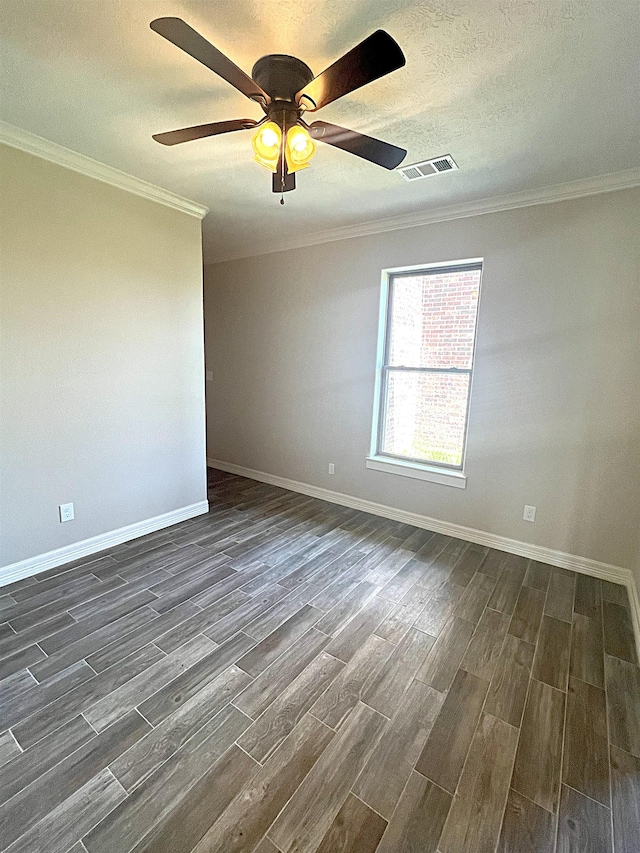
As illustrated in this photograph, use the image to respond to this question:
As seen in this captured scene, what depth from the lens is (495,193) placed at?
2.72 m

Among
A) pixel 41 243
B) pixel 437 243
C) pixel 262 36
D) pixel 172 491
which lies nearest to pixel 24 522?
pixel 172 491

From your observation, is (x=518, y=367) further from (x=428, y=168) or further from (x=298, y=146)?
(x=298, y=146)

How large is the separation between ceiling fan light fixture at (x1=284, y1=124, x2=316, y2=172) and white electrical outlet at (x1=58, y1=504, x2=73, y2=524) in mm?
2559

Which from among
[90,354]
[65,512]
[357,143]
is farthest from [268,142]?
[65,512]

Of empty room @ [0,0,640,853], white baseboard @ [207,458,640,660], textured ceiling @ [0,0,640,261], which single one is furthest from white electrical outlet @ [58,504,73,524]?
textured ceiling @ [0,0,640,261]

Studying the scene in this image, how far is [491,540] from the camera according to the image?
3090 millimetres

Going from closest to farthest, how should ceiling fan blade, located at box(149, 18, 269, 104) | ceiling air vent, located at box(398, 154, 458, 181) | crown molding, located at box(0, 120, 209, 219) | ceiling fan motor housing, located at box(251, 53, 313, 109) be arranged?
ceiling fan blade, located at box(149, 18, 269, 104) → ceiling fan motor housing, located at box(251, 53, 313, 109) → crown molding, located at box(0, 120, 209, 219) → ceiling air vent, located at box(398, 154, 458, 181)

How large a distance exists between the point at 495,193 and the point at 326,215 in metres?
1.33

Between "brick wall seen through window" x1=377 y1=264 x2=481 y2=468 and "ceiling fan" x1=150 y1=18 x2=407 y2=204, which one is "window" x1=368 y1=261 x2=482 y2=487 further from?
"ceiling fan" x1=150 y1=18 x2=407 y2=204

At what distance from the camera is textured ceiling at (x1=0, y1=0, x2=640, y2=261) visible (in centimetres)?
135

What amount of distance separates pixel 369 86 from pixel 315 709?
9.04 ft

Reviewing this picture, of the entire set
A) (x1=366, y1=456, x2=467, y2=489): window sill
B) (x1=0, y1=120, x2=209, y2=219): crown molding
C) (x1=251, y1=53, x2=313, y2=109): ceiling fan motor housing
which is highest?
(x1=0, y1=120, x2=209, y2=219): crown molding

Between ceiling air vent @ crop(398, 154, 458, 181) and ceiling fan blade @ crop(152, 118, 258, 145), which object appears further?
ceiling air vent @ crop(398, 154, 458, 181)

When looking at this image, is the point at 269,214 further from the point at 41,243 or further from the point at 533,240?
the point at 533,240
